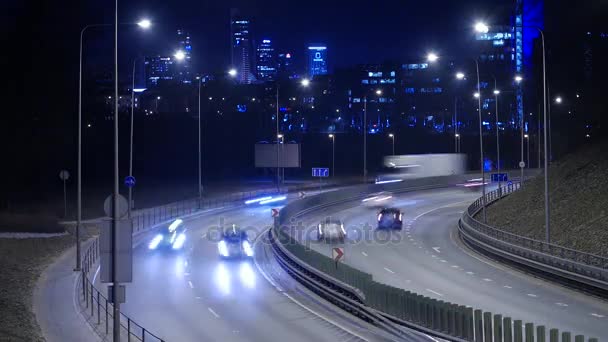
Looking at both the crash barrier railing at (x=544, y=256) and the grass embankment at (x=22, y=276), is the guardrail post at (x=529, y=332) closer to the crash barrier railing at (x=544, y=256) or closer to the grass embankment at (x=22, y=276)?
the grass embankment at (x=22, y=276)

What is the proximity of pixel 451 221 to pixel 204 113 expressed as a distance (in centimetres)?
8460

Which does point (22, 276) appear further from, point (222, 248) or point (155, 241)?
point (155, 241)

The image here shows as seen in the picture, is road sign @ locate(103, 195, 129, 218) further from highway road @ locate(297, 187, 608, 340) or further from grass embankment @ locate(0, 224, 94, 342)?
highway road @ locate(297, 187, 608, 340)

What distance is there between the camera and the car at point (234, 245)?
37906mm

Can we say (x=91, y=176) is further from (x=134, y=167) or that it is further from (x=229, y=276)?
(x=229, y=276)

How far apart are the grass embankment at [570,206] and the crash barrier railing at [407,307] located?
35.7 ft

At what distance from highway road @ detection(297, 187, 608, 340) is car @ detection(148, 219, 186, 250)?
7.47 metres

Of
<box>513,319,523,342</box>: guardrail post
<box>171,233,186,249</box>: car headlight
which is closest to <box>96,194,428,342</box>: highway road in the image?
<box>171,233,186,249</box>: car headlight

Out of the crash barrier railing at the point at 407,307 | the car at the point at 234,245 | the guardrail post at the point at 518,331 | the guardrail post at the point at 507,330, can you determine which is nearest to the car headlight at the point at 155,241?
the car at the point at 234,245

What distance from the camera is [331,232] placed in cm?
Result: 4197

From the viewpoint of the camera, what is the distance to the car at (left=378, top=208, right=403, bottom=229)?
162ft

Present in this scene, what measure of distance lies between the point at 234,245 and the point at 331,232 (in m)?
5.97

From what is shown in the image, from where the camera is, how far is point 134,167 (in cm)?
10212

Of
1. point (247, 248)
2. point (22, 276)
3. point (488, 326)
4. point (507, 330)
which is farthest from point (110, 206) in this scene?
point (247, 248)
